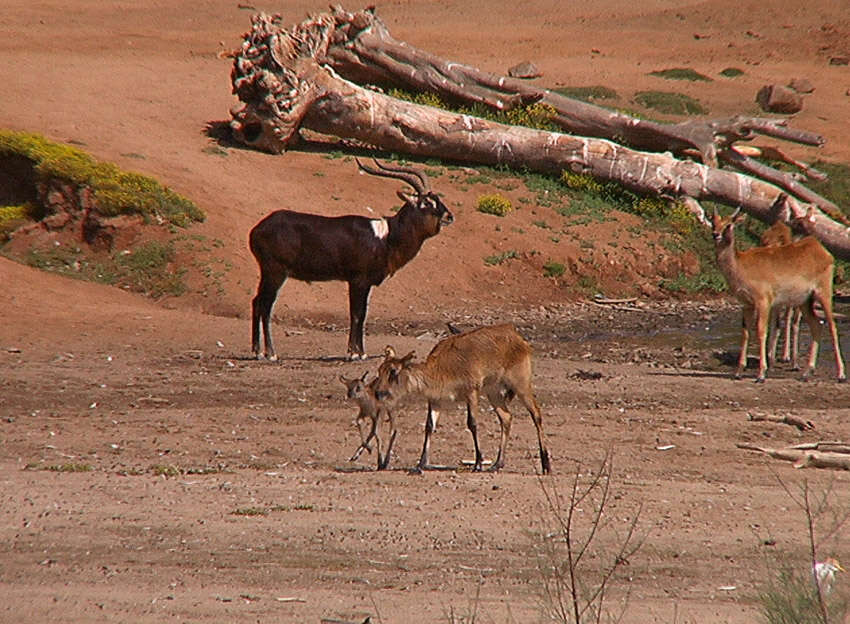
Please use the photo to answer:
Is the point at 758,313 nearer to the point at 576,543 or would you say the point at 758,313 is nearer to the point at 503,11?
the point at 576,543

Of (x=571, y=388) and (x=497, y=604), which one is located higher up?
(x=497, y=604)

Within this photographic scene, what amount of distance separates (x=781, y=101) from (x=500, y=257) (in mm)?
18468

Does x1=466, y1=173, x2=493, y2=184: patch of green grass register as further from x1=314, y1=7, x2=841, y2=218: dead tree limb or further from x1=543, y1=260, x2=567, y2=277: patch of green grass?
x1=543, y1=260, x2=567, y2=277: patch of green grass

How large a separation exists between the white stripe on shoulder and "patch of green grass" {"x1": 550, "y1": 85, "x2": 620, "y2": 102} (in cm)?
2097

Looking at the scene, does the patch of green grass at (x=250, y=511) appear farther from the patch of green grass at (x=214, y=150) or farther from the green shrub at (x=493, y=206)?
the patch of green grass at (x=214, y=150)

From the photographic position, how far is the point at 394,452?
39.0 feet

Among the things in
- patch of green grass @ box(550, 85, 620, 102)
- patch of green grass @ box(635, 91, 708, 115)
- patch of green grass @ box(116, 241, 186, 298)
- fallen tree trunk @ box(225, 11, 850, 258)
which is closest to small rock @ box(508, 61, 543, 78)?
patch of green grass @ box(550, 85, 620, 102)

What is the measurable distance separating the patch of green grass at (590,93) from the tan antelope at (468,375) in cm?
2748

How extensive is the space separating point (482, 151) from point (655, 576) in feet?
64.8

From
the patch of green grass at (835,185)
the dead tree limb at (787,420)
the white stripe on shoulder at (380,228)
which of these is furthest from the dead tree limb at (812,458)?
the patch of green grass at (835,185)

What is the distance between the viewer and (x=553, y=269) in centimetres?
2372

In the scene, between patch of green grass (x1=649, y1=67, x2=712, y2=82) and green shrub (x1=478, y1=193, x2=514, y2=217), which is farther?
patch of green grass (x1=649, y1=67, x2=712, y2=82)

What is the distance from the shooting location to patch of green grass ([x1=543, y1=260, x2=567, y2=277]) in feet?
77.7

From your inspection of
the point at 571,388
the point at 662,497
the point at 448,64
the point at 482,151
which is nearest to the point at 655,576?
the point at 662,497
